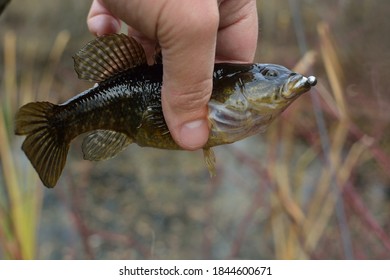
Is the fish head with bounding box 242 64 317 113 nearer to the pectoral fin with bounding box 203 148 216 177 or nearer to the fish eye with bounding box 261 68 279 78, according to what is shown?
the fish eye with bounding box 261 68 279 78

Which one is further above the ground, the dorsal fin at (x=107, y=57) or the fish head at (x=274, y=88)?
the dorsal fin at (x=107, y=57)

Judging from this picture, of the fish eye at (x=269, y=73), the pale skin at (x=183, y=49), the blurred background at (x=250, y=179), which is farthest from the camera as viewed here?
the blurred background at (x=250, y=179)

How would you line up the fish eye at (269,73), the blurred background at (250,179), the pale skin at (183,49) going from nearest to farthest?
the pale skin at (183,49), the fish eye at (269,73), the blurred background at (250,179)

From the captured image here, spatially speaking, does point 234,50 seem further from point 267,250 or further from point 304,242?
point 267,250

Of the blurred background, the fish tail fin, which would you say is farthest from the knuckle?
the blurred background

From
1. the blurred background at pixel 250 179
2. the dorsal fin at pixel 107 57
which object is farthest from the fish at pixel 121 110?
the blurred background at pixel 250 179

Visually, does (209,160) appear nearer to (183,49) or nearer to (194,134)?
(194,134)

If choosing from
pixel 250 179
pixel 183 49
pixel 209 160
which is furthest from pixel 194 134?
pixel 250 179

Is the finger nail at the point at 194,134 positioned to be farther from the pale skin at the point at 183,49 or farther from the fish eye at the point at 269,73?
the fish eye at the point at 269,73
